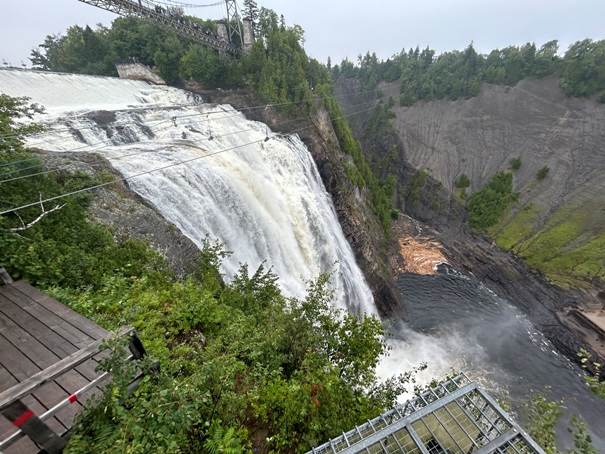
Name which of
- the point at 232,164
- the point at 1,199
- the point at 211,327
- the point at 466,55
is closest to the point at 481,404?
the point at 211,327

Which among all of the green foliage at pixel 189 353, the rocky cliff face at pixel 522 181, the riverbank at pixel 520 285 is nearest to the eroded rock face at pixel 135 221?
the green foliage at pixel 189 353

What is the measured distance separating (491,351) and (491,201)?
2870cm

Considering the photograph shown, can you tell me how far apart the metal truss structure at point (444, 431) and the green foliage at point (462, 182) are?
169 ft

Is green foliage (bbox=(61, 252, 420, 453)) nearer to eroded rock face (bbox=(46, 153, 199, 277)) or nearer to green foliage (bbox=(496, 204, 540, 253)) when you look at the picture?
eroded rock face (bbox=(46, 153, 199, 277))

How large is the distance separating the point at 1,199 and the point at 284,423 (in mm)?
9221

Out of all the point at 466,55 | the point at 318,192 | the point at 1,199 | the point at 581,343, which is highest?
the point at 466,55

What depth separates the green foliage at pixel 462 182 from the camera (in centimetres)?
4819

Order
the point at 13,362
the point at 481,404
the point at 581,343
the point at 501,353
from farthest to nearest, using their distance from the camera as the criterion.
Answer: the point at 581,343 → the point at 501,353 → the point at 481,404 → the point at 13,362

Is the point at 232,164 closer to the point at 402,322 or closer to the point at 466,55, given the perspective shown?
the point at 402,322

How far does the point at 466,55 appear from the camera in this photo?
6812cm

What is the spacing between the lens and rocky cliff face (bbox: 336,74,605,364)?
3120 centimetres

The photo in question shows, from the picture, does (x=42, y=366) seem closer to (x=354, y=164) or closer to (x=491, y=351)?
(x=491, y=351)

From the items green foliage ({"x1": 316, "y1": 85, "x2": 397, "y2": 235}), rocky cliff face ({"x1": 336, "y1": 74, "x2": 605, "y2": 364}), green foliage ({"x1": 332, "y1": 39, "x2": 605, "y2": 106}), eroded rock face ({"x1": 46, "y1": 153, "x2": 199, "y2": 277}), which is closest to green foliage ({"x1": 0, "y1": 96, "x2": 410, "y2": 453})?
eroded rock face ({"x1": 46, "y1": 153, "x2": 199, "y2": 277})

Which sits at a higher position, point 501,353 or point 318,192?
point 318,192
